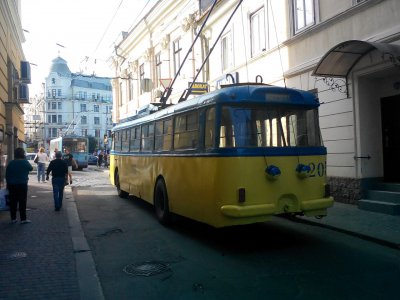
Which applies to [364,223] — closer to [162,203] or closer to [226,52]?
[162,203]

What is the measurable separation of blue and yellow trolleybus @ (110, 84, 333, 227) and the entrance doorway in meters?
4.18

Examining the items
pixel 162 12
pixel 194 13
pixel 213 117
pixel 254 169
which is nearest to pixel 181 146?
pixel 213 117

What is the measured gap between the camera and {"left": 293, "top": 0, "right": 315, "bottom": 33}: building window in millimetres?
13039

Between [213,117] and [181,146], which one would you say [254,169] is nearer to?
[213,117]

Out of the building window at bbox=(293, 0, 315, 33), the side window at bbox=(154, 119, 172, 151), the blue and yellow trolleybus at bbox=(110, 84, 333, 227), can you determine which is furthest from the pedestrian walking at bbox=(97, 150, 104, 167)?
the blue and yellow trolleybus at bbox=(110, 84, 333, 227)

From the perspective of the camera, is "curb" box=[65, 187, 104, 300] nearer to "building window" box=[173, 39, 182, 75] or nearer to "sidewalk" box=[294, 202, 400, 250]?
"sidewalk" box=[294, 202, 400, 250]

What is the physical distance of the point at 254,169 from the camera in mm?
7246

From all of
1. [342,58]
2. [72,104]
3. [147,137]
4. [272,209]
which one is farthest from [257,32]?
[72,104]

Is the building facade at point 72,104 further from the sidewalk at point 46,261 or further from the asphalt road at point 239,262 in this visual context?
the asphalt road at point 239,262

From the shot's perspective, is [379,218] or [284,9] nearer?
[379,218]

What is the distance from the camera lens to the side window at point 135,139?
1234cm

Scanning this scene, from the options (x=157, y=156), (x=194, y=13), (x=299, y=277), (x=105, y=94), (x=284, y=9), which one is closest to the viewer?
(x=299, y=277)

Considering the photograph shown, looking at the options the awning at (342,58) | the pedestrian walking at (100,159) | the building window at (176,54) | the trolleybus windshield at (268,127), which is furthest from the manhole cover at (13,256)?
the pedestrian walking at (100,159)

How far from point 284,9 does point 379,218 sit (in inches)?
307
